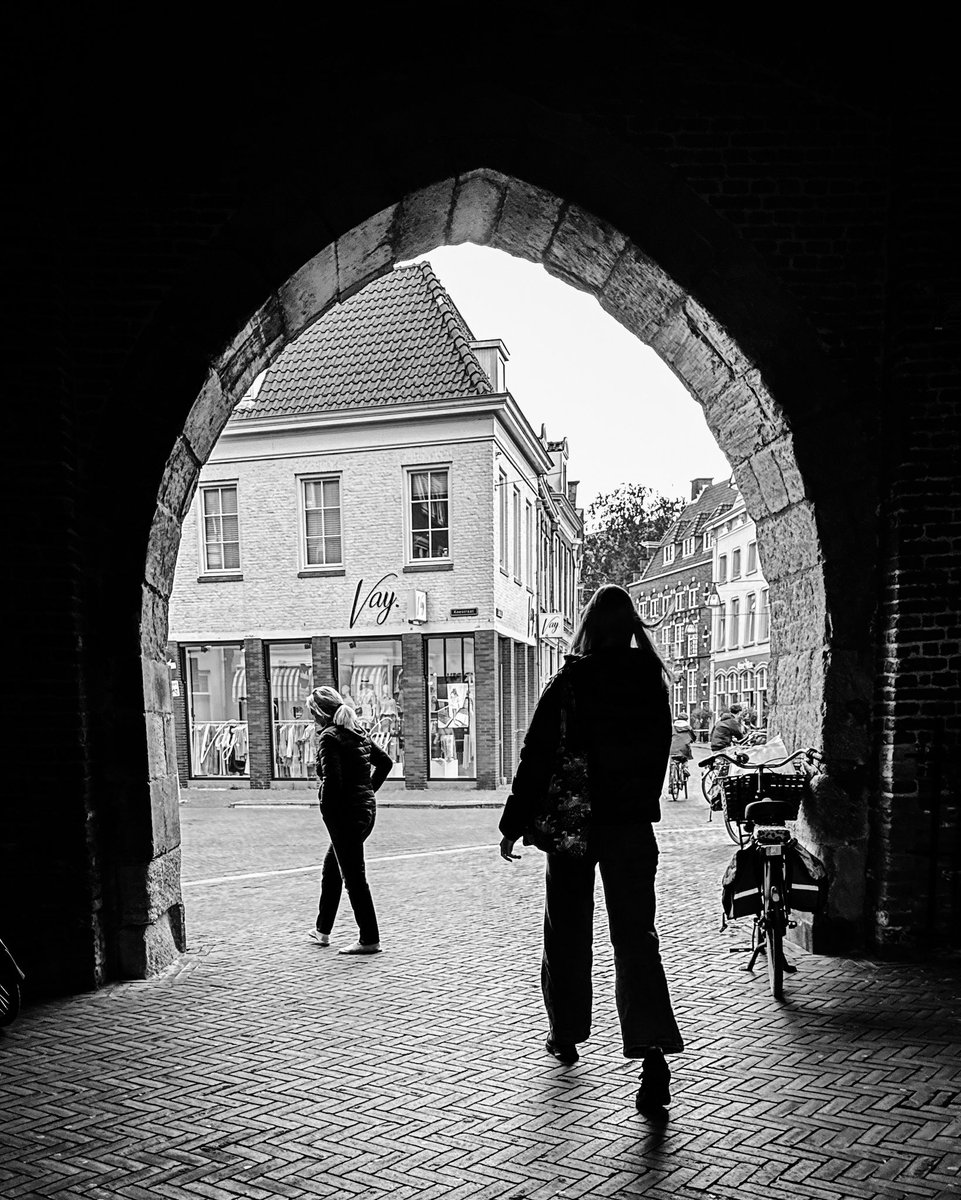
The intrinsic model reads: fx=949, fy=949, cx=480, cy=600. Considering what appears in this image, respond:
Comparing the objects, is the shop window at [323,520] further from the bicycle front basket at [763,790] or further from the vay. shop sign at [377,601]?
the bicycle front basket at [763,790]

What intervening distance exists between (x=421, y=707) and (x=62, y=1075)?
1485 centimetres

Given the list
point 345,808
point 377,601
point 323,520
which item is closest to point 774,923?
point 345,808

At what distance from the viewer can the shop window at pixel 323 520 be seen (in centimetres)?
1939

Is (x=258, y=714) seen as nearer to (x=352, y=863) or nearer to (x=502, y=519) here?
(x=502, y=519)

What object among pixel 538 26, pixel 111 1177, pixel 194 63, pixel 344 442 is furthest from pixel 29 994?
pixel 344 442

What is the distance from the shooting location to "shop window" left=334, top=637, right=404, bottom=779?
19078 mm

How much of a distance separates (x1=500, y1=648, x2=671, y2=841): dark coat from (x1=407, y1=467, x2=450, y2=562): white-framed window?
601 inches

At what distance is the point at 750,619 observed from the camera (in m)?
47.2

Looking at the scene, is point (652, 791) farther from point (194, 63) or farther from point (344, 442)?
point (344, 442)

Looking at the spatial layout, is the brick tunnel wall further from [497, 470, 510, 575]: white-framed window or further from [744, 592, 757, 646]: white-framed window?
[744, 592, 757, 646]: white-framed window

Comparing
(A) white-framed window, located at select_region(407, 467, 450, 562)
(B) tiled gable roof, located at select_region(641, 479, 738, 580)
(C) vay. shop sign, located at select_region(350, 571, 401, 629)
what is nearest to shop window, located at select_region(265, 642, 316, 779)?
(C) vay. shop sign, located at select_region(350, 571, 401, 629)

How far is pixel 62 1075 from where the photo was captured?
13.0ft

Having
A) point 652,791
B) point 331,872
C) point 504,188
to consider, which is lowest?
point 331,872

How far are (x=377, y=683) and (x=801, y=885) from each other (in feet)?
48.4
